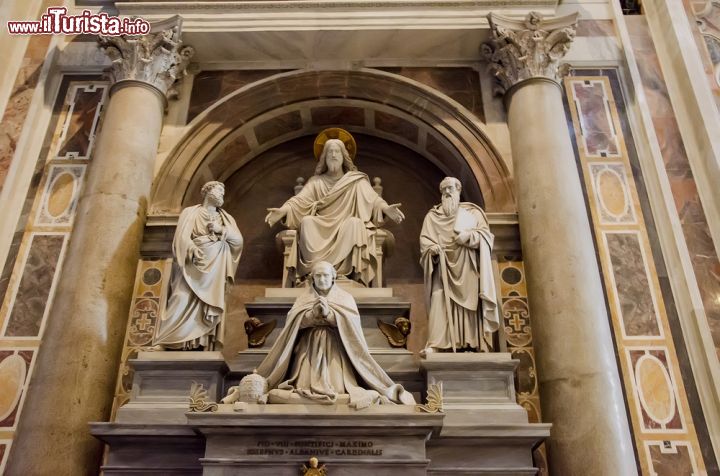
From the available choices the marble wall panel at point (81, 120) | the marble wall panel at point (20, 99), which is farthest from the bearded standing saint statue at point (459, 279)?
the marble wall panel at point (20, 99)

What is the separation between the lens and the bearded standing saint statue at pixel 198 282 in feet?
22.4

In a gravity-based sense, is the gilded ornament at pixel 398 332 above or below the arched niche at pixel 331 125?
below

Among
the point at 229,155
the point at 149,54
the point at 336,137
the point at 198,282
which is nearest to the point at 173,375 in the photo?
the point at 198,282

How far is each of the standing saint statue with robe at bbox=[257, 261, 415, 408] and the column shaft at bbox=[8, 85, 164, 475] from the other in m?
1.94

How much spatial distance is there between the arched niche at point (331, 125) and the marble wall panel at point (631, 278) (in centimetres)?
112

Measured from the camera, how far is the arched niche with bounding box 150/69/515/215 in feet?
28.6

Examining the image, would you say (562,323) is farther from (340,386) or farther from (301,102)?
(301,102)

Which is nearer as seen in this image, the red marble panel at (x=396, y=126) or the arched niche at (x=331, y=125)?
the arched niche at (x=331, y=125)

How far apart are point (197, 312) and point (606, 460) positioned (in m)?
3.99

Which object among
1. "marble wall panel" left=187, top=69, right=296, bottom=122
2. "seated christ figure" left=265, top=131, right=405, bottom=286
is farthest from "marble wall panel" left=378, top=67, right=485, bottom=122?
"marble wall panel" left=187, top=69, right=296, bottom=122

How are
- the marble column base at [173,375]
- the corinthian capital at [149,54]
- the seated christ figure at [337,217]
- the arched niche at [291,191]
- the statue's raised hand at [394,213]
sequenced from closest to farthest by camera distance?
the marble column base at [173,375], the seated christ figure at [337,217], the statue's raised hand at [394,213], the corinthian capital at [149,54], the arched niche at [291,191]

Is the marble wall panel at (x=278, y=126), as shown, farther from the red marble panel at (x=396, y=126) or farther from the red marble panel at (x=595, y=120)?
the red marble panel at (x=595, y=120)

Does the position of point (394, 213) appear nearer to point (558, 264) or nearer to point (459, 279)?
point (459, 279)

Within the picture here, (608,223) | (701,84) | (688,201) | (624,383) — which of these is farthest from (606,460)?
(701,84)
